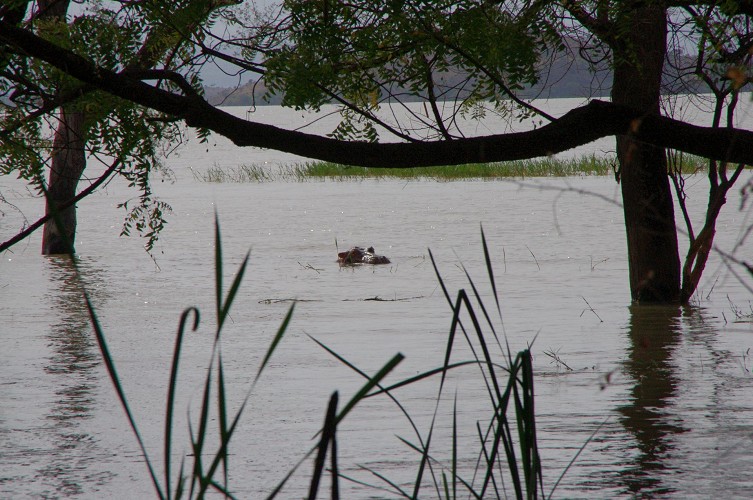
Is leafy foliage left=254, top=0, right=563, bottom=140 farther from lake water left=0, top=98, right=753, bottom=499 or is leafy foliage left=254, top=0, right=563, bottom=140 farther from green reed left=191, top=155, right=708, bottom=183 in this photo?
green reed left=191, top=155, right=708, bottom=183

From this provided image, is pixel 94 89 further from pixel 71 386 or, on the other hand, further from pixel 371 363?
pixel 371 363

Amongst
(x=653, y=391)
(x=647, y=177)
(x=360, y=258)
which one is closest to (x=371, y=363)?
(x=653, y=391)

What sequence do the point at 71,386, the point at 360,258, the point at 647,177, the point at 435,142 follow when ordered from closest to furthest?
the point at 435,142 < the point at 71,386 < the point at 647,177 < the point at 360,258

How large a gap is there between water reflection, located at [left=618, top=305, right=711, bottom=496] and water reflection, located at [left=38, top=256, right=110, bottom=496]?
2.47m

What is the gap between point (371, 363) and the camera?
7.25 m

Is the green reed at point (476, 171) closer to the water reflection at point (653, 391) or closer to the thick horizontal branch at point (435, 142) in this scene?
the water reflection at point (653, 391)

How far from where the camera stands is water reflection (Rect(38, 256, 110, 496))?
485cm

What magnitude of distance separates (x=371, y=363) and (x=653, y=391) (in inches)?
77.1

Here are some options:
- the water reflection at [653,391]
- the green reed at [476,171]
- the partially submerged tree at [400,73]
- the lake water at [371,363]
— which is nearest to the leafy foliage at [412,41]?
the partially submerged tree at [400,73]

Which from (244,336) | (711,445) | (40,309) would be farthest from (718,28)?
(40,309)

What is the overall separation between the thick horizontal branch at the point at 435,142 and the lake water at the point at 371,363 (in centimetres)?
48

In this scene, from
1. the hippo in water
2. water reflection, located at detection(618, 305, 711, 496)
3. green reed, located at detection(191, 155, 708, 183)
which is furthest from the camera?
green reed, located at detection(191, 155, 708, 183)

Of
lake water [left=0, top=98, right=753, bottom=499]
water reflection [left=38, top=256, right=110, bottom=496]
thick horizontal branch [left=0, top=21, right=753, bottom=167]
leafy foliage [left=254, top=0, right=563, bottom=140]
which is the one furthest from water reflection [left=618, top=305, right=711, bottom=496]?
water reflection [left=38, top=256, right=110, bottom=496]

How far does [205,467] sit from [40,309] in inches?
259
